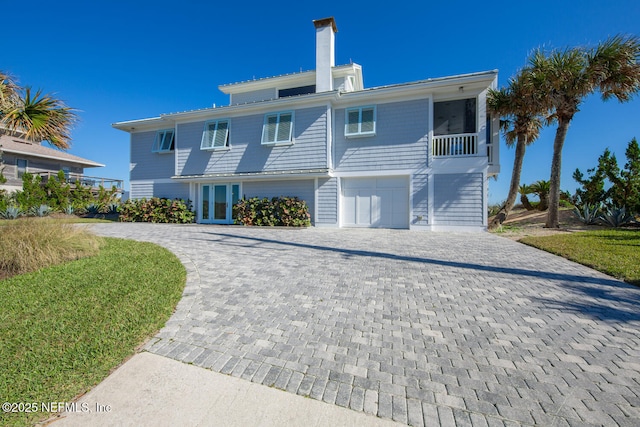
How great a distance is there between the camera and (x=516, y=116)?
13062 mm

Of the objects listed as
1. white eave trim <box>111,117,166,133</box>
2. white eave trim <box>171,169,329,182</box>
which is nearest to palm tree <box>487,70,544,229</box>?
white eave trim <box>171,169,329,182</box>

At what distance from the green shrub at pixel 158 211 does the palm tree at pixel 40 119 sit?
7670 millimetres

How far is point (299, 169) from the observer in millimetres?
12250

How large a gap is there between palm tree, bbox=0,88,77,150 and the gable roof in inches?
747

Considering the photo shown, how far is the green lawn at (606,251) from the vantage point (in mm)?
4734

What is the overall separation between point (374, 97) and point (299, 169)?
181 inches

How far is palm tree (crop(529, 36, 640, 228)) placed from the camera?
31.6 ft

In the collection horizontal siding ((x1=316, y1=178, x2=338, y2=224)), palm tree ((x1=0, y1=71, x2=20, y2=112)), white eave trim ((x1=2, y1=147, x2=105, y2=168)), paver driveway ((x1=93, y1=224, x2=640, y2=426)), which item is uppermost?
white eave trim ((x1=2, y1=147, x2=105, y2=168))

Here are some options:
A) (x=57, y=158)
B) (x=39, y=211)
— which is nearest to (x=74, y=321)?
(x=39, y=211)

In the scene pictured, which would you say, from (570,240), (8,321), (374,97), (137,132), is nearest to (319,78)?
(374,97)

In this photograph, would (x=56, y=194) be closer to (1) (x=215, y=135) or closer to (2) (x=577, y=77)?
(1) (x=215, y=135)

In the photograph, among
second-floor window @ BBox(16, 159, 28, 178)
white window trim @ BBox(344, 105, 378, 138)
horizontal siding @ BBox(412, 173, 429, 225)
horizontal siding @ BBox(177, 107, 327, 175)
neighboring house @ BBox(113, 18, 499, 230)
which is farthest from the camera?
second-floor window @ BBox(16, 159, 28, 178)

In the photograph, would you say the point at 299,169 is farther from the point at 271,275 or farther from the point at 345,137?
the point at 271,275

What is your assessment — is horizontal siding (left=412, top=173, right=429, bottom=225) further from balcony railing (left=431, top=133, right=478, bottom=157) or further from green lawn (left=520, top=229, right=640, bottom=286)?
green lawn (left=520, top=229, right=640, bottom=286)
